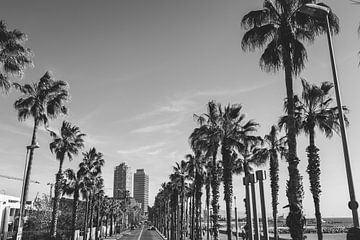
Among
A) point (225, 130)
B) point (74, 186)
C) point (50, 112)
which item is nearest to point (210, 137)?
point (225, 130)

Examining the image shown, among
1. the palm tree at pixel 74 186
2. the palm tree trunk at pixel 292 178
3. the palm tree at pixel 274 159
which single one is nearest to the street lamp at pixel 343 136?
the palm tree trunk at pixel 292 178

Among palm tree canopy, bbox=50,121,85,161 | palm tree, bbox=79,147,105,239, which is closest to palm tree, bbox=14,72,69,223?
palm tree canopy, bbox=50,121,85,161

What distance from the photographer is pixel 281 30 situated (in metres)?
15.9

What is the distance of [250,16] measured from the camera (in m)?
16.7

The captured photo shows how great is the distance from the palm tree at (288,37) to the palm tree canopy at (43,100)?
18.3 m

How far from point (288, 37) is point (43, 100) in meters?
20.8

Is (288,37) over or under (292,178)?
over

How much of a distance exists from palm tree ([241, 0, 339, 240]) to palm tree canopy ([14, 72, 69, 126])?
60.0 feet

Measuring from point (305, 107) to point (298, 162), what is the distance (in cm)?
1374

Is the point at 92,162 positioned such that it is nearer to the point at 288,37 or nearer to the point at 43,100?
the point at 43,100

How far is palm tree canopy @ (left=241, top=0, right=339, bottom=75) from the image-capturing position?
15.7m

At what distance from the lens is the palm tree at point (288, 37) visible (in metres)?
14.5

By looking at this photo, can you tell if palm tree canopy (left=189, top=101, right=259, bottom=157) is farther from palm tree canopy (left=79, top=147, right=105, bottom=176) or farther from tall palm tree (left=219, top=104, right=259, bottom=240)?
palm tree canopy (left=79, top=147, right=105, bottom=176)

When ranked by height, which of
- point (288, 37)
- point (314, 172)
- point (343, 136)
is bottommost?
point (343, 136)
